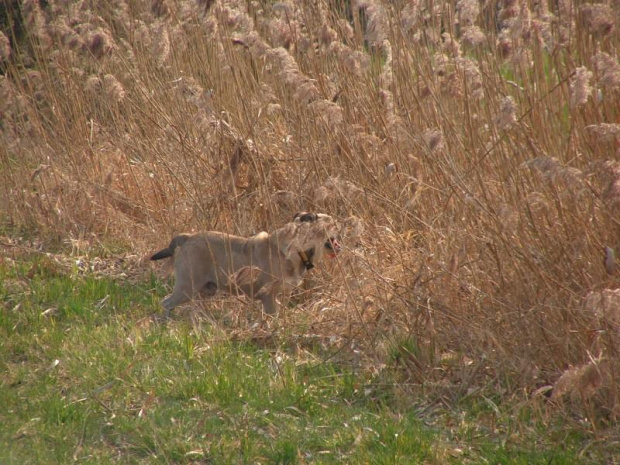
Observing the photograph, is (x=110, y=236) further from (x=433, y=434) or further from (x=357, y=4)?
(x=433, y=434)

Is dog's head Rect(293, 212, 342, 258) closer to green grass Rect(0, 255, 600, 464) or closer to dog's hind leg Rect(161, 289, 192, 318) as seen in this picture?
green grass Rect(0, 255, 600, 464)

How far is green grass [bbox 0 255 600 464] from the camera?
4715mm

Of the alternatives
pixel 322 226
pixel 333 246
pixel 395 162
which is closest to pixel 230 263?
pixel 333 246

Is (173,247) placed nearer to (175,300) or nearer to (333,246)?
(175,300)

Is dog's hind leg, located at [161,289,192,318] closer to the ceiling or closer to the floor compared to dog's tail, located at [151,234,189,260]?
closer to the floor

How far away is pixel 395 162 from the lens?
7.34 meters

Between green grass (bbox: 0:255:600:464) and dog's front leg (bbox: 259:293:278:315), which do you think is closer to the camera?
green grass (bbox: 0:255:600:464)

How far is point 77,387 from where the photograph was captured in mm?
5512

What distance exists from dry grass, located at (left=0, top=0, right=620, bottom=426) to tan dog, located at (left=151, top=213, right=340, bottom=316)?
0.23 meters

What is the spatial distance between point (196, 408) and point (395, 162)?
2.85 metres

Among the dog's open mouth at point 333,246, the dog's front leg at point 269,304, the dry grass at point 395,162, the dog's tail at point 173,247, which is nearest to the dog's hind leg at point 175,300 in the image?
the dog's tail at point 173,247

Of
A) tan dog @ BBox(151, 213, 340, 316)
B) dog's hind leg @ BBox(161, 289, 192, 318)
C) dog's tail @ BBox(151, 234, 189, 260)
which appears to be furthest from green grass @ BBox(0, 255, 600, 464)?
dog's tail @ BBox(151, 234, 189, 260)

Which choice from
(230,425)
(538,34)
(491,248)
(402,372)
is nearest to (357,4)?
(538,34)

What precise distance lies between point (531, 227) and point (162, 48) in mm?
3382
